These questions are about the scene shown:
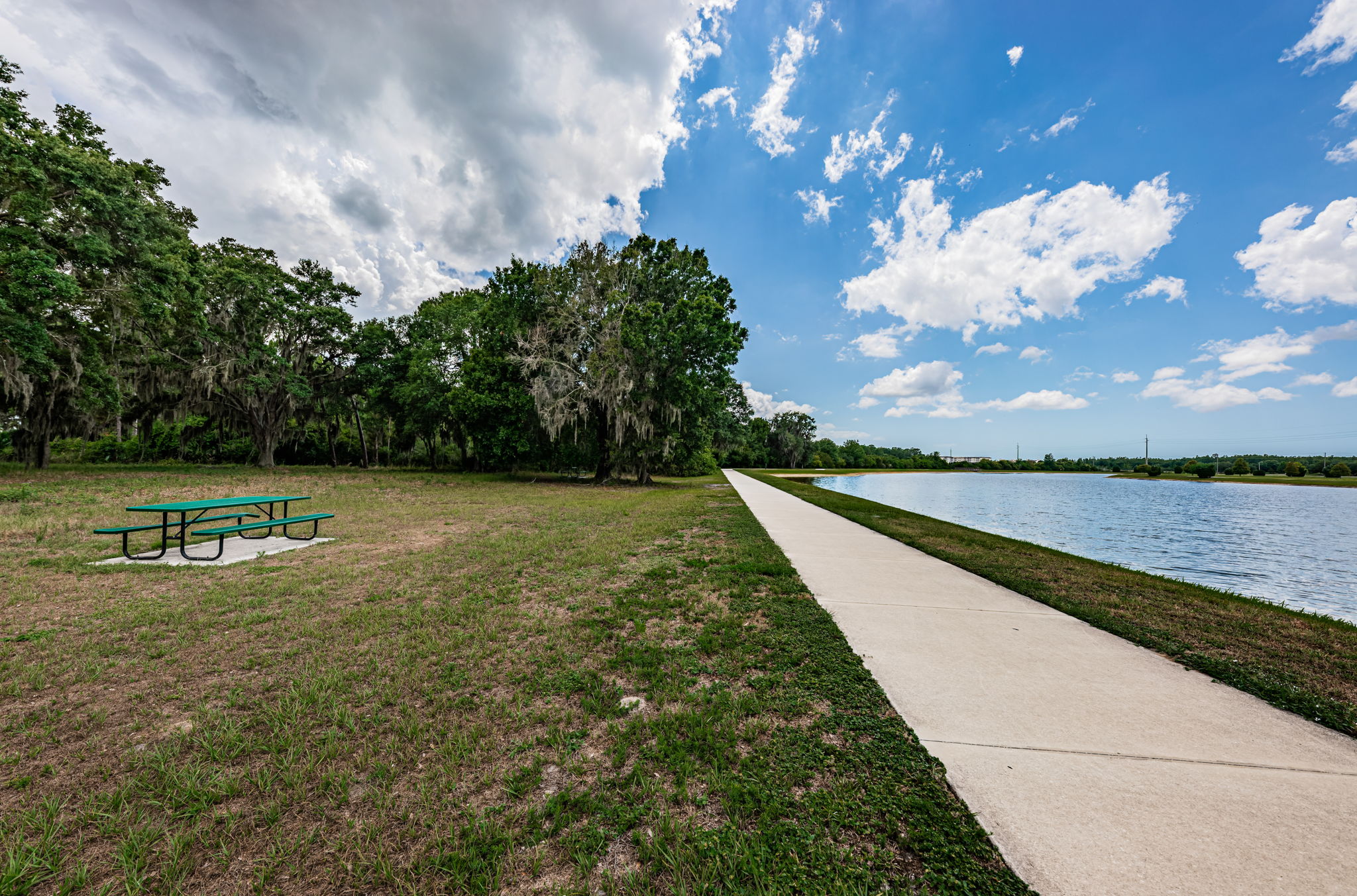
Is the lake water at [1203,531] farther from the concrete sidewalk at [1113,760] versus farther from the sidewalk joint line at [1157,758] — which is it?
the sidewalk joint line at [1157,758]

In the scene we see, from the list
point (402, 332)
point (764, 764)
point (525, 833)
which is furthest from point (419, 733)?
point (402, 332)

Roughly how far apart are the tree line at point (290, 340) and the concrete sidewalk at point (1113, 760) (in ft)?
47.4

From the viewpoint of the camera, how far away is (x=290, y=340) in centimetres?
2320

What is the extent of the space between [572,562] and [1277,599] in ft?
27.9

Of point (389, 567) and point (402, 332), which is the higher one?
point (402, 332)

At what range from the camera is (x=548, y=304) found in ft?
64.5

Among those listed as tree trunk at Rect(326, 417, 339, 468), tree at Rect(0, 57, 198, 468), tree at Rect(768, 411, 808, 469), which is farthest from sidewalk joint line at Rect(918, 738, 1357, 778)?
tree at Rect(768, 411, 808, 469)

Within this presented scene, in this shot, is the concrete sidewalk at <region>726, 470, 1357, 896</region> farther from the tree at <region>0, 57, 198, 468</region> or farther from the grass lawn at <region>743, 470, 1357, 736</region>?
the tree at <region>0, 57, 198, 468</region>

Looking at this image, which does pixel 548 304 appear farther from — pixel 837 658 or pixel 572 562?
pixel 837 658

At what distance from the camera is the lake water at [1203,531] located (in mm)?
6074

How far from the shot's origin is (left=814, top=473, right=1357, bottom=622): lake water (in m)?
6.07

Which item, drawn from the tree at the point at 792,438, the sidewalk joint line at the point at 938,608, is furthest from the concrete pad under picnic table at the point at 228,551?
the tree at the point at 792,438

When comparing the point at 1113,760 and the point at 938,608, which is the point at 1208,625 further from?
the point at 1113,760

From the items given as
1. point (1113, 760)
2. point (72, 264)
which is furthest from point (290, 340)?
point (1113, 760)
